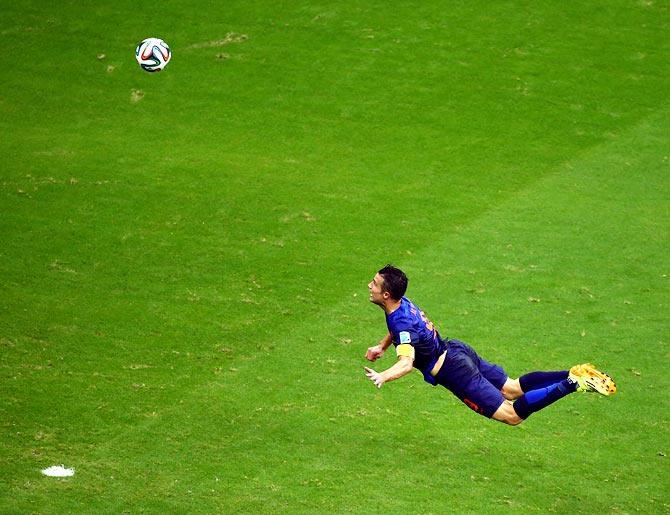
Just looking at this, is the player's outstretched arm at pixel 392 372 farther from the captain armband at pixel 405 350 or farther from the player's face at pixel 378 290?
the player's face at pixel 378 290

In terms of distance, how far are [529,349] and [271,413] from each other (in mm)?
4380

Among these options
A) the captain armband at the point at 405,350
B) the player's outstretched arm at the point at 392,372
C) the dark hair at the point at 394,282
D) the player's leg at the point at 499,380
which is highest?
the dark hair at the point at 394,282

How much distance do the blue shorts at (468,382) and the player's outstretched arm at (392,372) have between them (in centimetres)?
82

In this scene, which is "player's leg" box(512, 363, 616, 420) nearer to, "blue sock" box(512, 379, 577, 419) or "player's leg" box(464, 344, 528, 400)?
"blue sock" box(512, 379, 577, 419)

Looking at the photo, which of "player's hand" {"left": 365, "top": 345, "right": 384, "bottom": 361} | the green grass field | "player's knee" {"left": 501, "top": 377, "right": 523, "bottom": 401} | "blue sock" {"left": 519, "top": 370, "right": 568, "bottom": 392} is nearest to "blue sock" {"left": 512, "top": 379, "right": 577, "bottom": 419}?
"blue sock" {"left": 519, "top": 370, "right": 568, "bottom": 392}

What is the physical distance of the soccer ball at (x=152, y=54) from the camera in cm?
1972

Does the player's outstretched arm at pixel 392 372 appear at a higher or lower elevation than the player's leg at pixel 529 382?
higher

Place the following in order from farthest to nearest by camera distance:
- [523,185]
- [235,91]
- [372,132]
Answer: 1. [235,91]
2. [372,132]
3. [523,185]

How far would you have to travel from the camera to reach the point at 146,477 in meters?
12.4

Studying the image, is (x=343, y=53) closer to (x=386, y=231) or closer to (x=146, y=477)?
(x=386, y=231)

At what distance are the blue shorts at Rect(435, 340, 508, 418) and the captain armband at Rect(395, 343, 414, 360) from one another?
2.81 ft

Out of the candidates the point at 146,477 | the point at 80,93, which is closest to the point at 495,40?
the point at 80,93

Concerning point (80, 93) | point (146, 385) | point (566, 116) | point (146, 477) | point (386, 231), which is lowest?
point (146, 477)

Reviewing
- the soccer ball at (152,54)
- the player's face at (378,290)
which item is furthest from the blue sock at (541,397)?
the soccer ball at (152,54)
